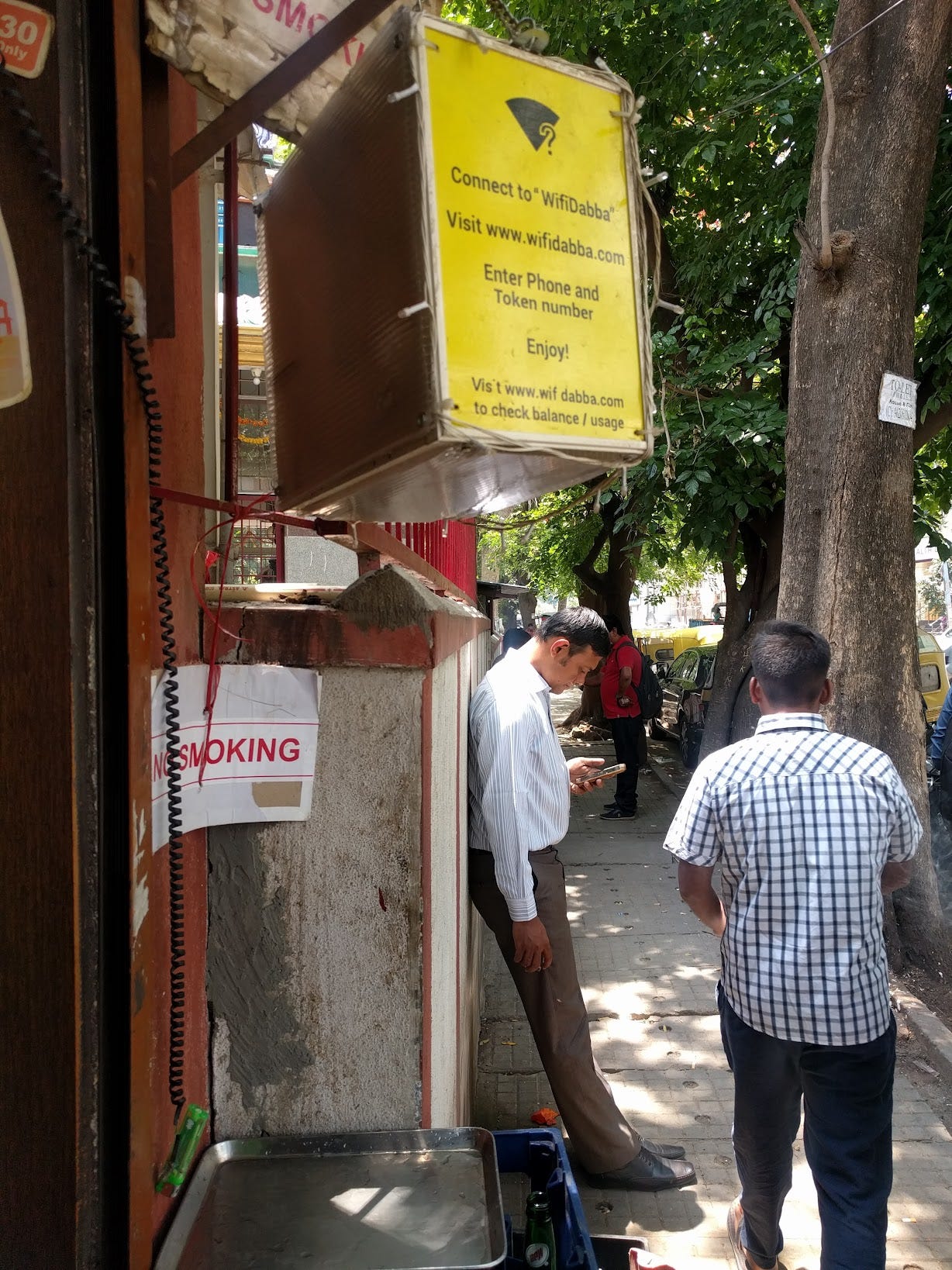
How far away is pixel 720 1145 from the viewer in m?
3.94

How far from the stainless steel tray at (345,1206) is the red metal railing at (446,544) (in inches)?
57.3

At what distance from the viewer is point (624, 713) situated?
10.4 m

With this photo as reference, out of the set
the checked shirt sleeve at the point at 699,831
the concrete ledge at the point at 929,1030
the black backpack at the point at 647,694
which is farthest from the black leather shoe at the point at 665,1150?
the black backpack at the point at 647,694

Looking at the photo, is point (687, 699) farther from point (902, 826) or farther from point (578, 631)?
point (902, 826)

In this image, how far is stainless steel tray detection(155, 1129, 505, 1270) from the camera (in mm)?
1708

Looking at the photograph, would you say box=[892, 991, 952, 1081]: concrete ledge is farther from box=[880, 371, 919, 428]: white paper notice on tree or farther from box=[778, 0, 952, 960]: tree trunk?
box=[880, 371, 919, 428]: white paper notice on tree

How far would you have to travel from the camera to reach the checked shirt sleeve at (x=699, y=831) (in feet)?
8.71

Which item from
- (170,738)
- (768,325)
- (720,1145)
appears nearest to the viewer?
(170,738)

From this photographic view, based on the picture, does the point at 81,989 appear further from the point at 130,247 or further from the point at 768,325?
the point at 768,325

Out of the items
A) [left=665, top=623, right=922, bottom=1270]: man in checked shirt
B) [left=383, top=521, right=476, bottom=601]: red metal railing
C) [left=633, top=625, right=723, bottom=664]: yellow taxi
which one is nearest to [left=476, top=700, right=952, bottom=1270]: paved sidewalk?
[left=665, top=623, right=922, bottom=1270]: man in checked shirt

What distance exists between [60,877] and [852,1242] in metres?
2.37

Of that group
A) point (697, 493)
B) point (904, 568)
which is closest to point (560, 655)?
point (904, 568)

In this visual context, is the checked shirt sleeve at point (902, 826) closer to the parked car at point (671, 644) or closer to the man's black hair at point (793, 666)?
the man's black hair at point (793, 666)

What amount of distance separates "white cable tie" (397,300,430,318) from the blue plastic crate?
2.10m
